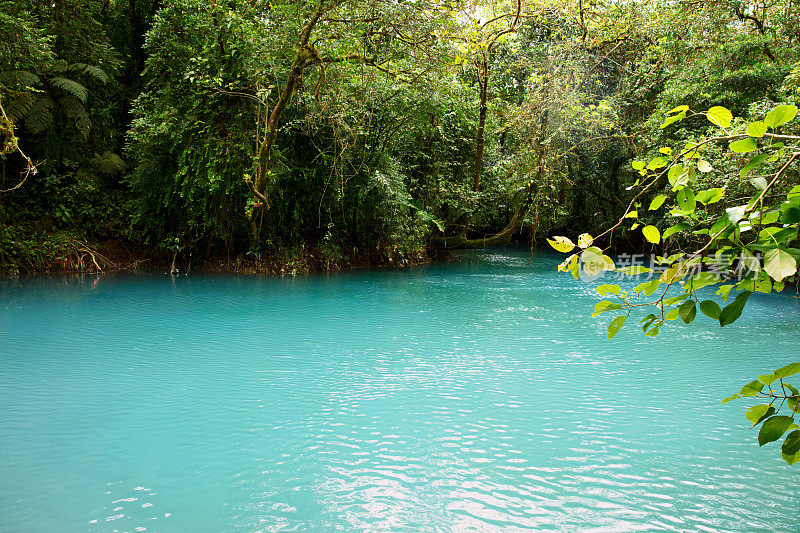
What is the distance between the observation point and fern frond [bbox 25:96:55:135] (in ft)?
37.3

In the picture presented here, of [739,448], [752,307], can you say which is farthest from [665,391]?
[752,307]

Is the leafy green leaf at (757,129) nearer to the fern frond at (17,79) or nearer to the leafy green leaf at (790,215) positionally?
the leafy green leaf at (790,215)

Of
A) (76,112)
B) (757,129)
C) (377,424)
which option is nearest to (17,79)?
(76,112)

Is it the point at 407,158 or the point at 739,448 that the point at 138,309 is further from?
the point at 407,158

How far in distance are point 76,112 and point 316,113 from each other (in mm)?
5374

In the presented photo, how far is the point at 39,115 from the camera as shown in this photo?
11.5 metres

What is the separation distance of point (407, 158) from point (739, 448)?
41.0 feet

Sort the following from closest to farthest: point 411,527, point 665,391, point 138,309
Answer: point 411,527 → point 665,391 → point 138,309

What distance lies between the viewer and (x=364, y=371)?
5.62 m

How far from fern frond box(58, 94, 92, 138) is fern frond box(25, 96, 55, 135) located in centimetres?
28

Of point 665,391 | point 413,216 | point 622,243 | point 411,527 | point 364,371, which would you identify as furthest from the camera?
point 622,243

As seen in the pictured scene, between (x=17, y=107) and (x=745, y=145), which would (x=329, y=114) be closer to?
(x=17, y=107)

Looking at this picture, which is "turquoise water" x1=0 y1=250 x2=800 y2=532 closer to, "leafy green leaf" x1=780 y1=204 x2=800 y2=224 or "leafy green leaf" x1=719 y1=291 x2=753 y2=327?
"leafy green leaf" x1=719 y1=291 x2=753 y2=327

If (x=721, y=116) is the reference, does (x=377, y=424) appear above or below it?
below
